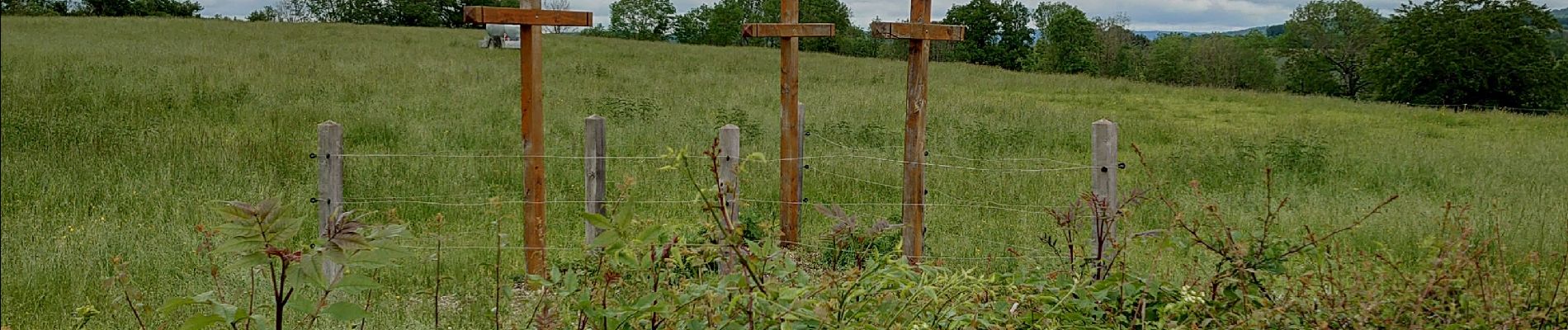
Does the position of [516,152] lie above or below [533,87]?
below

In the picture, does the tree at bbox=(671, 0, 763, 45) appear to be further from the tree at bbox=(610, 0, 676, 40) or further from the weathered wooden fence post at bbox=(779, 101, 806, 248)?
the weathered wooden fence post at bbox=(779, 101, 806, 248)

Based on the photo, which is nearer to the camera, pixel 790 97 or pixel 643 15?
pixel 790 97

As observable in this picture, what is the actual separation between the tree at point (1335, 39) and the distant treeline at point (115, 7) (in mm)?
60698

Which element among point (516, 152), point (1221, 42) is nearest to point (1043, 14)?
point (1221, 42)

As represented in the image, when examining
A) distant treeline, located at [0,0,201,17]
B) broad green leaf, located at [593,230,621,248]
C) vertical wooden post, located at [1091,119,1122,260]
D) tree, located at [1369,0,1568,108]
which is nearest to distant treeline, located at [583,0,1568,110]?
tree, located at [1369,0,1568,108]

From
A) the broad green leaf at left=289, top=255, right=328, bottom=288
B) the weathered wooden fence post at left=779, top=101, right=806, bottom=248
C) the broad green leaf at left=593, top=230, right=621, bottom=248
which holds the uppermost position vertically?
the broad green leaf at left=593, top=230, right=621, bottom=248

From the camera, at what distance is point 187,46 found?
23938 mm

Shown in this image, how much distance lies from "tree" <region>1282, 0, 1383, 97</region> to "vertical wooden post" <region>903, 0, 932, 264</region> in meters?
60.2

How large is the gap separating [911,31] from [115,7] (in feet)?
181

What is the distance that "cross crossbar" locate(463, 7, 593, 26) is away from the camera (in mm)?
5730

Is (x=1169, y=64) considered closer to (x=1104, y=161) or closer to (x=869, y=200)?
(x=869, y=200)

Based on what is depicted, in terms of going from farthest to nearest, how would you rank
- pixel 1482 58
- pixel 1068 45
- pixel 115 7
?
pixel 1068 45
pixel 115 7
pixel 1482 58

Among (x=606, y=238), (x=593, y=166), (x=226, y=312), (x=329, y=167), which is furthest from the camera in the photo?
(x=593, y=166)

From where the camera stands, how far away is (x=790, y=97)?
690 centimetres
